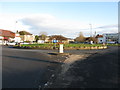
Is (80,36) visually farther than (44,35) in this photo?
Yes

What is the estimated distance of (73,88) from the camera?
5418mm

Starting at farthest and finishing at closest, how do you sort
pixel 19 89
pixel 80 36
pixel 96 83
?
pixel 80 36
pixel 96 83
pixel 19 89

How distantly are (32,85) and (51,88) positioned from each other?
83cm

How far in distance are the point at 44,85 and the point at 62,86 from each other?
2.44ft

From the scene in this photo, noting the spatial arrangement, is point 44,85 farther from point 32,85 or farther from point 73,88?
point 73,88

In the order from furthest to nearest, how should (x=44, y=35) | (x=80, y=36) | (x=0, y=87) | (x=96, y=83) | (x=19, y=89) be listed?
(x=80, y=36), (x=44, y=35), (x=96, y=83), (x=0, y=87), (x=19, y=89)

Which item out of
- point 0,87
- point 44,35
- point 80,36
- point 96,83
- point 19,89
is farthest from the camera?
point 80,36

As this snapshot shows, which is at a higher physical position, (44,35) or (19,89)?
(44,35)

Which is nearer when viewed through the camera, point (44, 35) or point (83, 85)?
point (83, 85)

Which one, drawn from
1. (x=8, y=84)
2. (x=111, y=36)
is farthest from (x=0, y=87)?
(x=111, y=36)

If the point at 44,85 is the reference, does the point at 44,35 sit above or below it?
above

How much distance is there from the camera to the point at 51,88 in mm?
5406

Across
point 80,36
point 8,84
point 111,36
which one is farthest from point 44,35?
point 8,84

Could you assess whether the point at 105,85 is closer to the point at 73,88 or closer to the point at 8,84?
the point at 73,88
